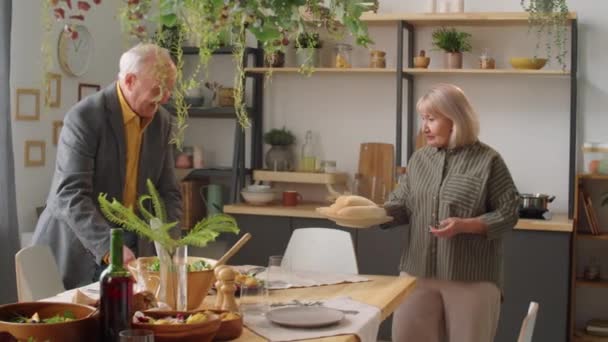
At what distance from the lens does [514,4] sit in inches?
217

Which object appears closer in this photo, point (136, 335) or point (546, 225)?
point (136, 335)

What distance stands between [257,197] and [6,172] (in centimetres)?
165

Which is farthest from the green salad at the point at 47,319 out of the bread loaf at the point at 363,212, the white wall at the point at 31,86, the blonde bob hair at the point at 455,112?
the white wall at the point at 31,86

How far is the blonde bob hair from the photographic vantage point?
3.56 meters

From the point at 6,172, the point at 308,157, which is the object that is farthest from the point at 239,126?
Answer: the point at 6,172

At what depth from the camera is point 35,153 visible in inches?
199

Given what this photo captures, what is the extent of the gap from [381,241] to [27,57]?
2.26 m

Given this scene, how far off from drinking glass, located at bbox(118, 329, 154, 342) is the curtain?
2793mm

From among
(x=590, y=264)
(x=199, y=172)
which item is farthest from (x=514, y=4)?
(x=199, y=172)

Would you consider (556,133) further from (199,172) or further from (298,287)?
(298,287)

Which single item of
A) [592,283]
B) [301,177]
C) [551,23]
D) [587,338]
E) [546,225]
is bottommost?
[587,338]

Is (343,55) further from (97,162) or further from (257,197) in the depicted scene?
(97,162)

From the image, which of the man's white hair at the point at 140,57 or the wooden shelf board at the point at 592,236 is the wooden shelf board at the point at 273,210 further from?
the man's white hair at the point at 140,57

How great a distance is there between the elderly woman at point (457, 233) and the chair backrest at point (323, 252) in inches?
11.8
